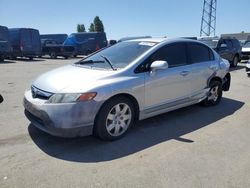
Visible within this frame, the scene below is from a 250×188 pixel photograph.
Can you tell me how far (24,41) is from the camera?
74.9ft

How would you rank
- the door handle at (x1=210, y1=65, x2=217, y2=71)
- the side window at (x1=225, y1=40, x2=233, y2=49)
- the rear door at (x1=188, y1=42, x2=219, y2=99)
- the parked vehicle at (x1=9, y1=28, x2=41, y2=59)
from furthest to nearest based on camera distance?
the parked vehicle at (x1=9, y1=28, x2=41, y2=59)
the side window at (x1=225, y1=40, x2=233, y2=49)
the door handle at (x1=210, y1=65, x2=217, y2=71)
the rear door at (x1=188, y1=42, x2=219, y2=99)

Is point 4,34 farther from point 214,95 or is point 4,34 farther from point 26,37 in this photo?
point 214,95

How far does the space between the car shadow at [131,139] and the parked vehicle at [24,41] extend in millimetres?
19064

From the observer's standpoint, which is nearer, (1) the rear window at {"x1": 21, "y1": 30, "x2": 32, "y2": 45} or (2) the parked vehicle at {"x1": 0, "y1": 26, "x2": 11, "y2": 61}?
(2) the parked vehicle at {"x1": 0, "y1": 26, "x2": 11, "y2": 61}

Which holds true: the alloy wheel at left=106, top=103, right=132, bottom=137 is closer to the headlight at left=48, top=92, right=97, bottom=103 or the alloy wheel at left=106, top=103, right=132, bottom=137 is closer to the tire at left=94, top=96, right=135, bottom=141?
the tire at left=94, top=96, right=135, bottom=141

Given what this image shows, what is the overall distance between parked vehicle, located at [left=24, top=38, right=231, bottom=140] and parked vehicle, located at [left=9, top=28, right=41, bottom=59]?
18.6 m

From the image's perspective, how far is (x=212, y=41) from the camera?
15156 millimetres

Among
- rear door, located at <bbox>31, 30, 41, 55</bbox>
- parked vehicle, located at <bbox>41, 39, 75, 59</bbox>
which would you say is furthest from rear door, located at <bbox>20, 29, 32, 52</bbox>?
parked vehicle, located at <bbox>41, 39, 75, 59</bbox>

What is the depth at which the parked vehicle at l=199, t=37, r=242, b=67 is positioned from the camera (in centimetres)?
1488

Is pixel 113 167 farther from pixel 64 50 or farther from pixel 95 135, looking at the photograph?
pixel 64 50

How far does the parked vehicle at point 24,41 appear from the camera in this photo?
74.6ft

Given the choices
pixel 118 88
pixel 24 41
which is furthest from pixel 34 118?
pixel 24 41

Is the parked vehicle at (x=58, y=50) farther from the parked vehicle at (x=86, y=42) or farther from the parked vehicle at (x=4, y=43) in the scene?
the parked vehicle at (x=4, y=43)

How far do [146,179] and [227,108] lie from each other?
4.07 m
